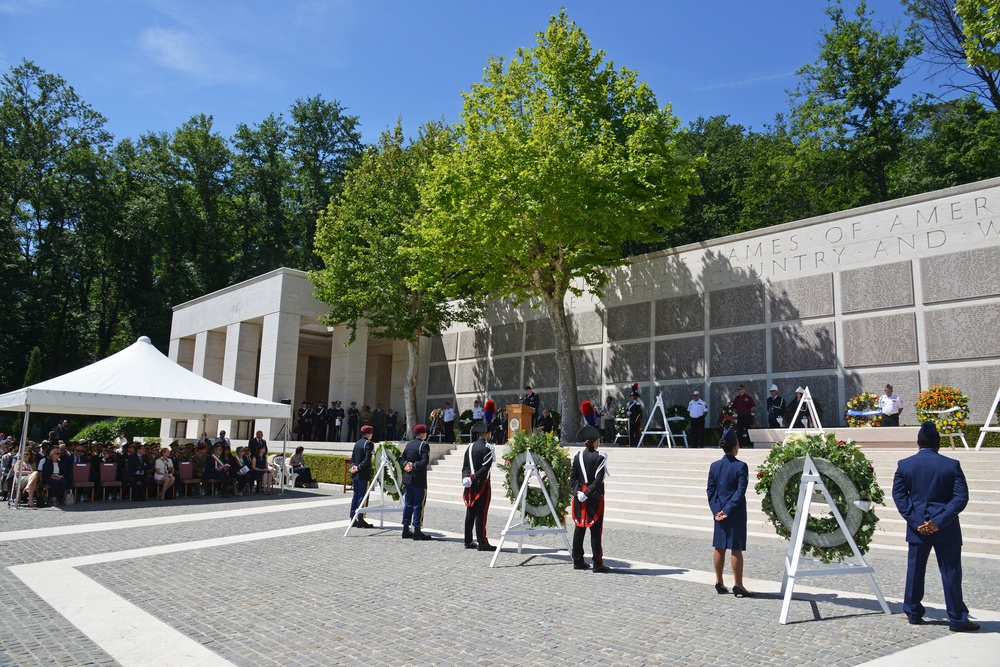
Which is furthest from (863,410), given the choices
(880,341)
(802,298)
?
(802,298)

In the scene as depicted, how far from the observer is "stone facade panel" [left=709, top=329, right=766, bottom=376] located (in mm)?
19875

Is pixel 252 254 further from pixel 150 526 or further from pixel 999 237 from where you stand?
pixel 999 237

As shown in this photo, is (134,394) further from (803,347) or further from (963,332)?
(963,332)

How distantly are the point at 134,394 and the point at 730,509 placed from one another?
14495mm

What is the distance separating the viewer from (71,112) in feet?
149

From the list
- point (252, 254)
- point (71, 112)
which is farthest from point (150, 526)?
point (71, 112)

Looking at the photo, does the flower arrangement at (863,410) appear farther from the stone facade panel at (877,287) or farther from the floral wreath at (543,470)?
the floral wreath at (543,470)

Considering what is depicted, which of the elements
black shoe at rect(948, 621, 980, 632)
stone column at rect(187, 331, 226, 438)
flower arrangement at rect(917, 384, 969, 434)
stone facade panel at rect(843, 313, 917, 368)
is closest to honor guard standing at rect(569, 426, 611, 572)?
black shoe at rect(948, 621, 980, 632)

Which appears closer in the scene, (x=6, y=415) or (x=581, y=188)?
(x=581, y=188)

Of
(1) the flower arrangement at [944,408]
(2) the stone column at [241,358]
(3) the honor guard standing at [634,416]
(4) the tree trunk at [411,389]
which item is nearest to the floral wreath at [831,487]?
(1) the flower arrangement at [944,408]

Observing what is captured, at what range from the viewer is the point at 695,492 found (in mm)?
13219

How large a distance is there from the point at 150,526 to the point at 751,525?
10282 millimetres

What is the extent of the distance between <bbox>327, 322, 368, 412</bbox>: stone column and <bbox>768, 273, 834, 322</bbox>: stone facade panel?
1585cm

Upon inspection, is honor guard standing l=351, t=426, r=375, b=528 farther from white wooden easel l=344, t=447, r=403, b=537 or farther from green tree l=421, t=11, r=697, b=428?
green tree l=421, t=11, r=697, b=428
